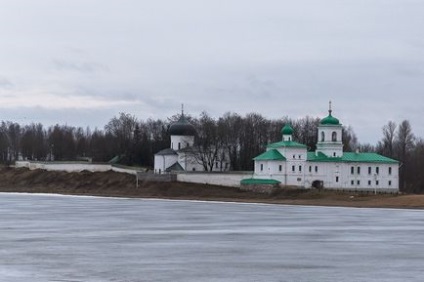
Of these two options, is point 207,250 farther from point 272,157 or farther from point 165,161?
point 165,161

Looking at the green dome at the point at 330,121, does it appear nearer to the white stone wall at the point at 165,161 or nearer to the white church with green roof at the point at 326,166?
the white church with green roof at the point at 326,166

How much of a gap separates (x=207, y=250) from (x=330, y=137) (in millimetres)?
55816

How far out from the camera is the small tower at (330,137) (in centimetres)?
7712

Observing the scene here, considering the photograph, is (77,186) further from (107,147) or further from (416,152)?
(416,152)

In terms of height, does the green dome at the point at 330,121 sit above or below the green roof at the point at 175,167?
above

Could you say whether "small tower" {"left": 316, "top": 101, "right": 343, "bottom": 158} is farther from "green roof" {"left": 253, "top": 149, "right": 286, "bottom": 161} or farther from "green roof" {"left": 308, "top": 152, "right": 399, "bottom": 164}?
"green roof" {"left": 253, "top": 149, "right": 286, "bottom": 161}

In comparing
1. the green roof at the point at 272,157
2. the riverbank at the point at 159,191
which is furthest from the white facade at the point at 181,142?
the green roof at the point at 272,157

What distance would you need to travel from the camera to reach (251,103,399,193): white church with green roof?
2958 inches

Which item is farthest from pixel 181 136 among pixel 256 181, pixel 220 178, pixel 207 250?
pixel 207 250

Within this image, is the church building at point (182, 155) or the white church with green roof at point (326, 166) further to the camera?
the church building at point (182, 155)

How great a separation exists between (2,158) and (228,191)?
6305cm

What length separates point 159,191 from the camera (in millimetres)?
72688

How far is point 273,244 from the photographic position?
24234mm

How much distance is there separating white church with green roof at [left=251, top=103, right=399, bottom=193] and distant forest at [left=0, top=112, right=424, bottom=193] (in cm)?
682
